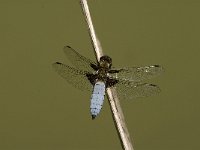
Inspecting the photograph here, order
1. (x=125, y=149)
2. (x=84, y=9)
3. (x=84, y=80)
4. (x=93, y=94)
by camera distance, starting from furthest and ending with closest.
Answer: (x=84, y=80), (x=93, y=94), (x=84, y=9), (x=125, y=149)

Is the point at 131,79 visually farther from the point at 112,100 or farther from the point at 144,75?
the point at 112,100

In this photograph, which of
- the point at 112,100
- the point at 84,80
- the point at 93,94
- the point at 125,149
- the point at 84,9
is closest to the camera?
the point at 125,149

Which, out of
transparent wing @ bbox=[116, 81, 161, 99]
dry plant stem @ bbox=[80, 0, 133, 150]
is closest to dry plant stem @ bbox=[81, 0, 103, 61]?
dry plant stem @ bbox=[80, 0, 133, 150]

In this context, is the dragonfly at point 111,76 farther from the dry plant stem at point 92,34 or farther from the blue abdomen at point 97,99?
the dry plant stem at point 92,34

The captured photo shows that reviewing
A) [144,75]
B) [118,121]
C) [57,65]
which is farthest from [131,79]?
[118,121]

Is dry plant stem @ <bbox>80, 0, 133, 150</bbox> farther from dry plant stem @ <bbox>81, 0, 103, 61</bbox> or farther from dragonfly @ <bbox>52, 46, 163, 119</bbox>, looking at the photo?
dragonfly @ <bbox>52, 46, 163, 119</bbox>

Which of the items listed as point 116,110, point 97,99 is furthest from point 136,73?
point 116,110
